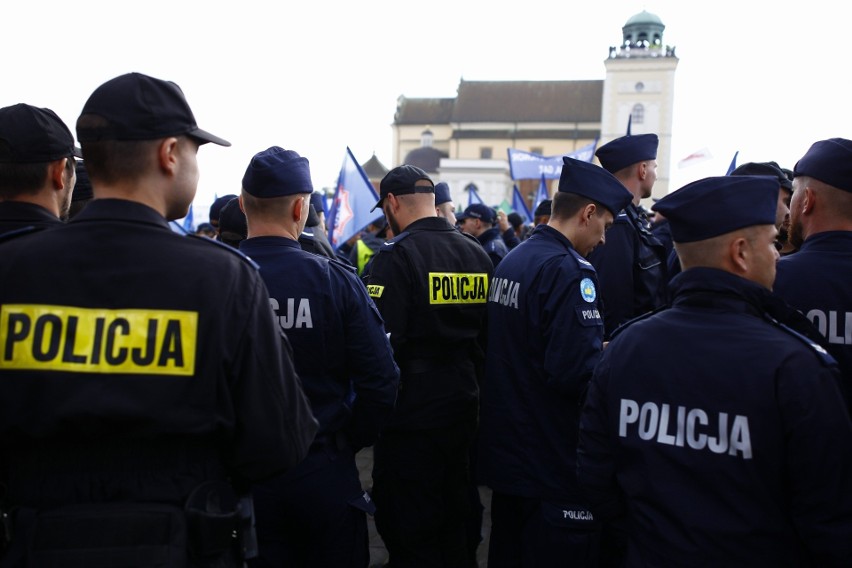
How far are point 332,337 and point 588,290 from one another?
3.76ft

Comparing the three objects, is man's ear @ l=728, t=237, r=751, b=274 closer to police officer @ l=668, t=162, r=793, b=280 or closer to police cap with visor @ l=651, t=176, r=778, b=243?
police cap with visor @ l=651, t=176, r=778, b=243

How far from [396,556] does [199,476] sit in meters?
2.43

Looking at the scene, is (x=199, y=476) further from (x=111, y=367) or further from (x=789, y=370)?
(x=789, y=370)

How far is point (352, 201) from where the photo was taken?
8.75m

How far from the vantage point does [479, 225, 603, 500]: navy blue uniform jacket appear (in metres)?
3.17

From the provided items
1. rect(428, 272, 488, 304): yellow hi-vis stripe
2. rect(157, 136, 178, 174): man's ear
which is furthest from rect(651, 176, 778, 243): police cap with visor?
rect(428, 272, 488, 304): yellow hi-vis stripe

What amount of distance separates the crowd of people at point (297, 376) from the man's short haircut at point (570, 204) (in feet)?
0.96

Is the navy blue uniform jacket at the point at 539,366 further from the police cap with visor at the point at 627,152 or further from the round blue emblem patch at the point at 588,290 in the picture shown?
the police cap with visor at the point at 627,152

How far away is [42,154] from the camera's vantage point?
2832 mm

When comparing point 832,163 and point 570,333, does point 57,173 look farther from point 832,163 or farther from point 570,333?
point 832,163

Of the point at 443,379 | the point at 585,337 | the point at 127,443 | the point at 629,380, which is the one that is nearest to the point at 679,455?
the point at 629,380

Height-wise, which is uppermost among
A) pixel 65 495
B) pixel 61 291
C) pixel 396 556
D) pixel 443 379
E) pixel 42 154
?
pixel 42 154

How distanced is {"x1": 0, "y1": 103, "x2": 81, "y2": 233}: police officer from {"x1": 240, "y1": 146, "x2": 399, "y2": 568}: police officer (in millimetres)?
734

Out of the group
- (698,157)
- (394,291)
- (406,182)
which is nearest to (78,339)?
(394,291)
